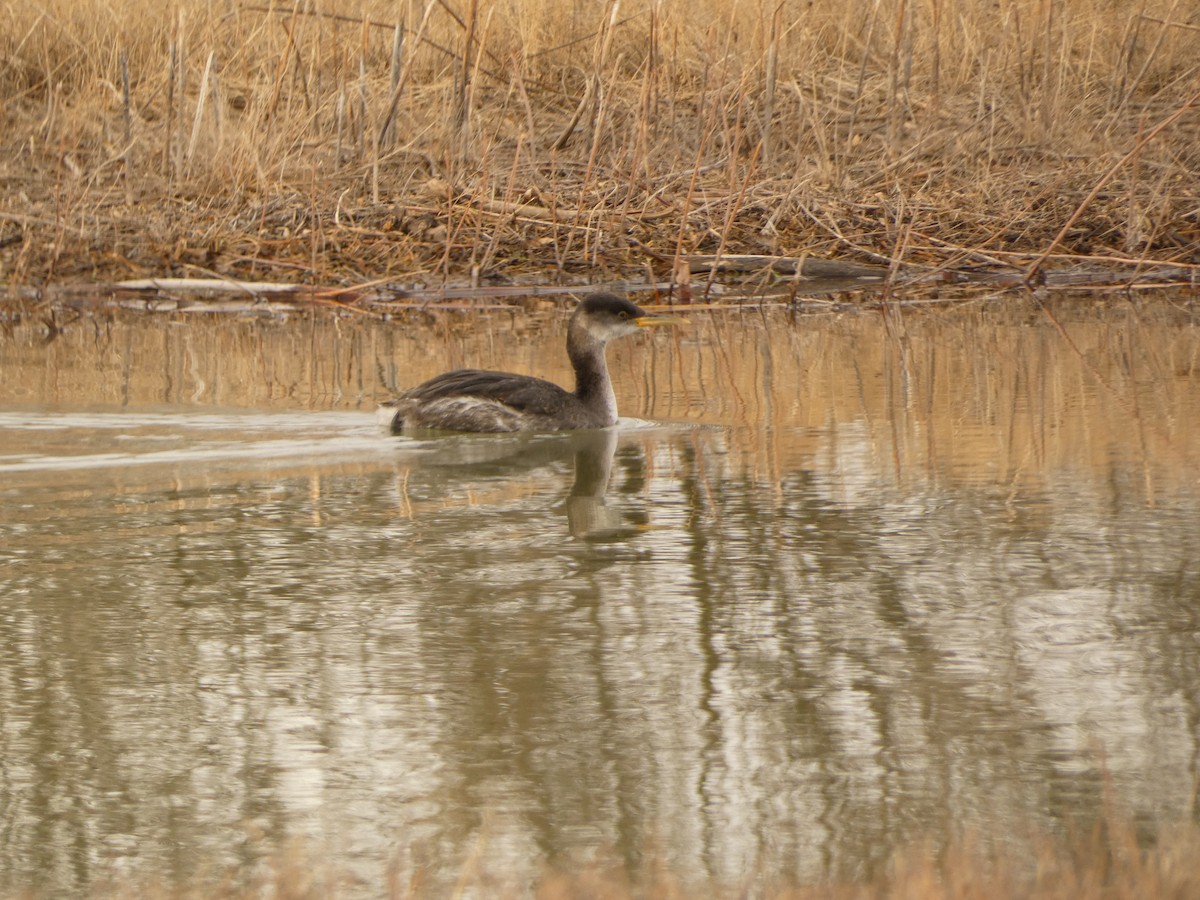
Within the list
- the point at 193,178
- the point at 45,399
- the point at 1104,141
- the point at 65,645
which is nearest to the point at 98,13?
the point at 193,178

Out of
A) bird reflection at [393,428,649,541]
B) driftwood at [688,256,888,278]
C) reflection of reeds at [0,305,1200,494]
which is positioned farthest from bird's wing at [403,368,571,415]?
driftwood at [688,256,888,278]

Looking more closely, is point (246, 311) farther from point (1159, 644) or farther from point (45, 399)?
point (1159, 644)

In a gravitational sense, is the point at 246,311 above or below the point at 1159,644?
above

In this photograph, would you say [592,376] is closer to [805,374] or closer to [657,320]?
[657,320]

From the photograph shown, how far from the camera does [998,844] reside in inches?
142

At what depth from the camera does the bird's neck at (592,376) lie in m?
9.16

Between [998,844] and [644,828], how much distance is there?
0.64 meters

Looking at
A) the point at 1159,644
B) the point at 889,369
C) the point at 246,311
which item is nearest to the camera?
the point at 1159,644

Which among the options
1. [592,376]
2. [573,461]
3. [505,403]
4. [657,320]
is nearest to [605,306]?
[657,320]

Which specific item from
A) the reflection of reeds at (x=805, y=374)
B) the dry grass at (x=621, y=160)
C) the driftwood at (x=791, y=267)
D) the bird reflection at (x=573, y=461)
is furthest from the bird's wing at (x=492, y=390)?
the driftwood at (x=791, y=267)

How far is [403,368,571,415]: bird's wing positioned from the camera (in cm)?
877

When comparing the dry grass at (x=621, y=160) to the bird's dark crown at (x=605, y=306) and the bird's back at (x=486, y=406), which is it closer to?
the bird's dark crown at (x=605, y=306)

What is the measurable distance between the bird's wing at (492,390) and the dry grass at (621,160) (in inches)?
182

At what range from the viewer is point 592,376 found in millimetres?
9305
